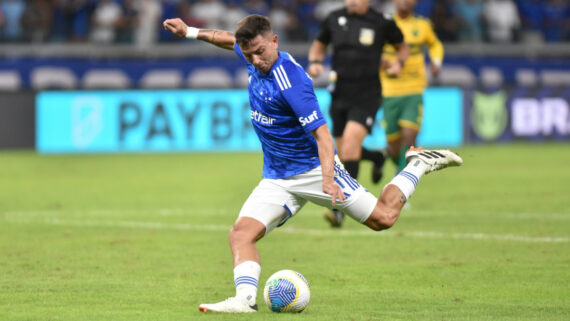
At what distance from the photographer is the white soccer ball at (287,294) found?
6.25m

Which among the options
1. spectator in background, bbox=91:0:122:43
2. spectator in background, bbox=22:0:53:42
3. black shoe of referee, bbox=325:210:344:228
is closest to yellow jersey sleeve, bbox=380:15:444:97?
black shoe of referee, bbox=325:210:344:228

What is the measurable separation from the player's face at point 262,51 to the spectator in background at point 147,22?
1764 centimetres

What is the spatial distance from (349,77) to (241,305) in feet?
16.7

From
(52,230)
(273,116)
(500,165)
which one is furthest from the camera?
(500,165)

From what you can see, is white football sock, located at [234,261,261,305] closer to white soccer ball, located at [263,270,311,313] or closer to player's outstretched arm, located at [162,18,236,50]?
white soccer ball, located at [263,270,311,313]

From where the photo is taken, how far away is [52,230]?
1042 centimetres

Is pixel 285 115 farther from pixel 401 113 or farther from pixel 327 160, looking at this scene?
pixel 401 113

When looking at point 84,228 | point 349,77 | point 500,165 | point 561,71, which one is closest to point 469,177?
point 500,165

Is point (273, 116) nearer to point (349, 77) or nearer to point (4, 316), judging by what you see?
point (4, 316)

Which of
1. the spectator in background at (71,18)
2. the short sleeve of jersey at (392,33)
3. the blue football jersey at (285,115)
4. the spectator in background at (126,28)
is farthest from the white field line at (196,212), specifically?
the spectator in background at (71,18)

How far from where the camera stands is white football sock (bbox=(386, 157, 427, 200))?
7.32 metres

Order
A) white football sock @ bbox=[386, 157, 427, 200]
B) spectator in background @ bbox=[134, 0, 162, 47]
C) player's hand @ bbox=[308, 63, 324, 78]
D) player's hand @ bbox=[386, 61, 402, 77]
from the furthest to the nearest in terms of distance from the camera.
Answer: spectator in background @ bbox=[134, 0, 162, 47] → player's hand @ bbox=[386, 61, 402, 77] → player's hand @ bbox=[308, 63, 324, 78] → white football sock @ bbox=[386, 157, 427, 200]

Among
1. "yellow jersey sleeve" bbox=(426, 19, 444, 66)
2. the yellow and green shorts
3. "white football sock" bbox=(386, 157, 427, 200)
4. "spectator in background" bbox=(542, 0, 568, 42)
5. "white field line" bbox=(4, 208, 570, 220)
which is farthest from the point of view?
"spectator in background" bbox=(542, 0, 568, 42)

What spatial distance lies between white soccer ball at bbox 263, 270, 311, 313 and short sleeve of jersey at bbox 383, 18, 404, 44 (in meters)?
5.24
